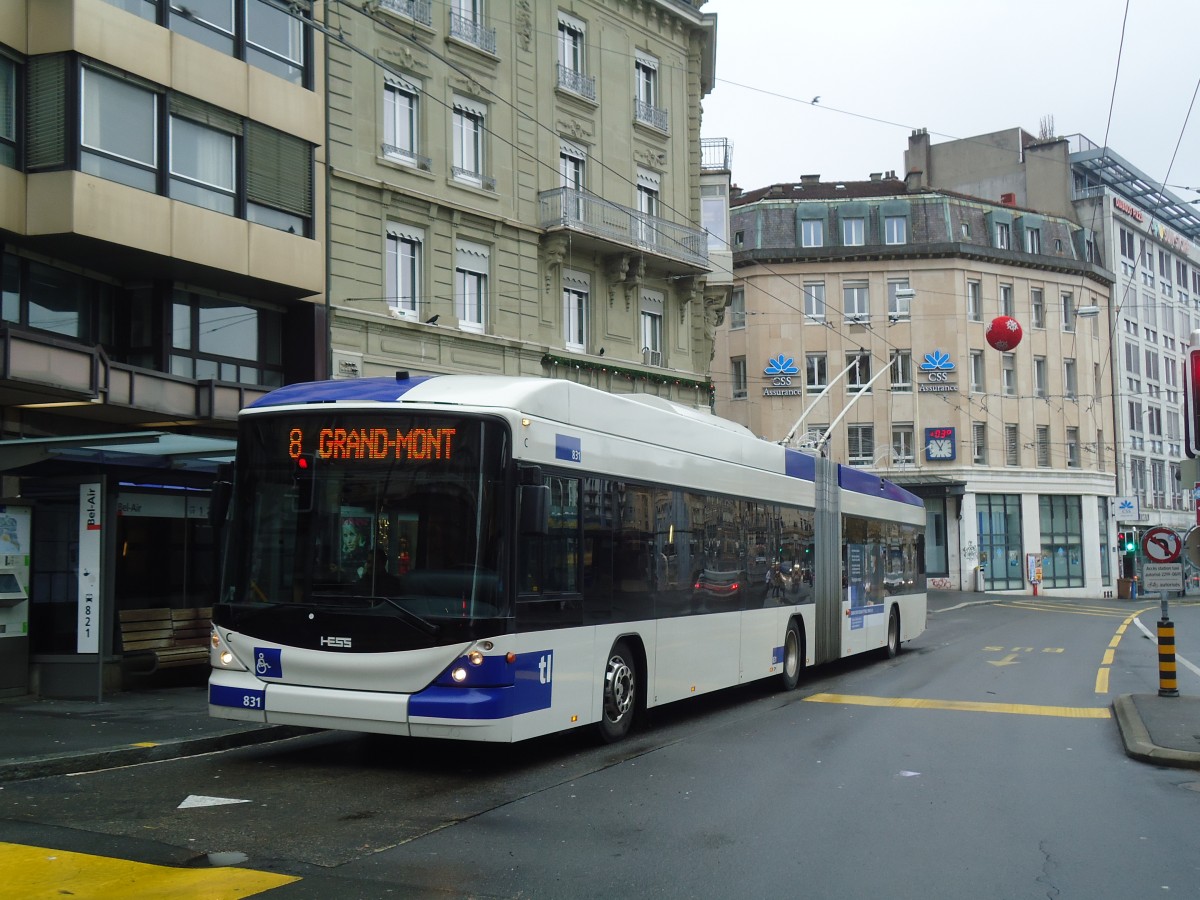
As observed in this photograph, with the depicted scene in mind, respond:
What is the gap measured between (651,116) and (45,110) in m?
17.2

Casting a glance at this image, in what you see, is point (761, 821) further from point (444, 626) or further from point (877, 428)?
point (877, 428)

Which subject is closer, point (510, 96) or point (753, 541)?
point (753, 541)

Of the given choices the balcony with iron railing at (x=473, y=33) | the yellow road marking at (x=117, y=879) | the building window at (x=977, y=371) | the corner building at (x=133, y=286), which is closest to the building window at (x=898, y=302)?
the building window at (x=977, y=371)

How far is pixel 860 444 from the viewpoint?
183 ft

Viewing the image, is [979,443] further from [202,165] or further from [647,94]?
[202,165]

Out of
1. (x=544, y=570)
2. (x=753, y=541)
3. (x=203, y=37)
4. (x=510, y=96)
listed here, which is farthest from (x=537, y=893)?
(x=510, y=96)

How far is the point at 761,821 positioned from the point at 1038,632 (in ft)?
79.3

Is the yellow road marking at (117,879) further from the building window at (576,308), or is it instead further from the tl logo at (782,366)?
the tl logo at (782,366)

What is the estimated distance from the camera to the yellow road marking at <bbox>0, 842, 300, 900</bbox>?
607 centimetres

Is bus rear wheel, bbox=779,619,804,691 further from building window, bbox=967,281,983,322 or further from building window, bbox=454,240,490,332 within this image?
building window, bbox=967,281,983,322

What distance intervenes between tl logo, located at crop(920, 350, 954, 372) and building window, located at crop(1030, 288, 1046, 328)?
20.4 feet

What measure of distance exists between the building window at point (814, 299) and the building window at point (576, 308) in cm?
2962

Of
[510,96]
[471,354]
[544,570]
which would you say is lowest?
[544,570]

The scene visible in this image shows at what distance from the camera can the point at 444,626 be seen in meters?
9.01
